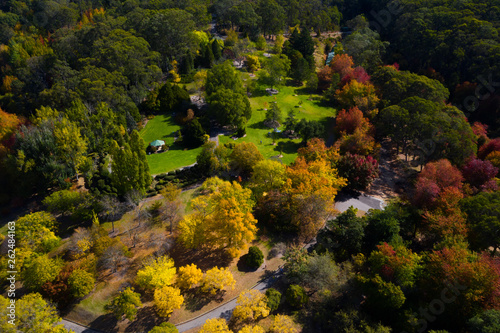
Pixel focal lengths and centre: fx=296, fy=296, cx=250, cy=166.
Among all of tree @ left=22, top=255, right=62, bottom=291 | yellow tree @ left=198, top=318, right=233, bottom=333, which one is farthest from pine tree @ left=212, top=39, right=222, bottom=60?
yellow tree @ left=198, top=318, right=233, bottom=333

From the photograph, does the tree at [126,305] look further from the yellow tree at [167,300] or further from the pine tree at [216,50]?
the pine tree at [216,50]

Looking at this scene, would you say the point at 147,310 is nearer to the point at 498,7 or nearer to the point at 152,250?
the point at 152,250

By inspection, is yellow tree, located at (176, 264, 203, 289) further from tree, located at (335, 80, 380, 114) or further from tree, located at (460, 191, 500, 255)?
tree, located at (335, 80, 380, 114)

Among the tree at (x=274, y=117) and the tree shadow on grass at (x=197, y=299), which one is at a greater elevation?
the tree at (x=274, y=117)

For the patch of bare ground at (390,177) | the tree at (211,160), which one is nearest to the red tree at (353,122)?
the patch of bare ground at (390,177)

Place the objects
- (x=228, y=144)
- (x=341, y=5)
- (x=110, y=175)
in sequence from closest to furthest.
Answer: (x=110, y=175) → (x=228, y=144) → (x=341, y=5)

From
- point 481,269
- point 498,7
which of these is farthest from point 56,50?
point 498,7

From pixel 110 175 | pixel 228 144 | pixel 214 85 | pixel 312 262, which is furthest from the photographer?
pixel 214 85
